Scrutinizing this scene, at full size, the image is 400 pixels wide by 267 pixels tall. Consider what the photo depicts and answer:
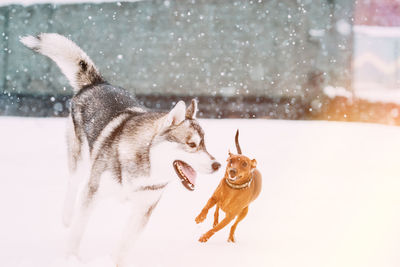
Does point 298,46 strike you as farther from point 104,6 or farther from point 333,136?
point 104,6

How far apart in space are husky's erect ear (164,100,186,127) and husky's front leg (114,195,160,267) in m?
0.55

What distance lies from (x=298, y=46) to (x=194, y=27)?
2.33 meters

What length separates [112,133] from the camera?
3.23 m

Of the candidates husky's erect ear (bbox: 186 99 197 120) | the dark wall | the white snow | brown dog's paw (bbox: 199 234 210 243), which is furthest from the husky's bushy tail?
the white snow

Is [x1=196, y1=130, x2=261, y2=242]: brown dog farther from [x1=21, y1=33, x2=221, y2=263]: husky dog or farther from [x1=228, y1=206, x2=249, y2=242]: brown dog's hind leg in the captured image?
[x1=21, y1=33, x2=221, y2=263]: husky dog

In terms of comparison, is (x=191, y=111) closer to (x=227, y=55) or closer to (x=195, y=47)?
(x=227, y=55)

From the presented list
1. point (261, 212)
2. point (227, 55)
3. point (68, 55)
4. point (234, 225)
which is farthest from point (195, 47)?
point (234, 225)

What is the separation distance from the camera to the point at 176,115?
9.43 feet

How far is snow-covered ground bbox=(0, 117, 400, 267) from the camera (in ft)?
10.3

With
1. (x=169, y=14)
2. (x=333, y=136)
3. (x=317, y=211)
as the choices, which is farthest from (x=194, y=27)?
(x=317, y=211)

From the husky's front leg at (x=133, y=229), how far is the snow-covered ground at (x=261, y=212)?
0.08 metres

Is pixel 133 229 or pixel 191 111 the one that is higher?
pixel 191 111

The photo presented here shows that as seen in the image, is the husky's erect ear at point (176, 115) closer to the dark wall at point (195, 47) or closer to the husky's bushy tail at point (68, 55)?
the husky's bushy tail at point (68, 55)

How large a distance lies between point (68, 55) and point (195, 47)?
625 centimetres
